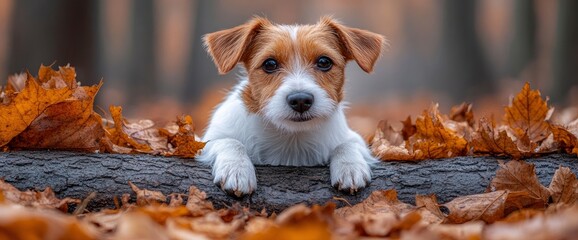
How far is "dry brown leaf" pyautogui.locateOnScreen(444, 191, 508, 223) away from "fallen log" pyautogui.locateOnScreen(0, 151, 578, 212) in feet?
0.82

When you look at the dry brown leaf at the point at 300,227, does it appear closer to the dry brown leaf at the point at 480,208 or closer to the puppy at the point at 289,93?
the dry brown leaf at the point at 480,208

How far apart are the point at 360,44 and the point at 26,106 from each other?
2150mm

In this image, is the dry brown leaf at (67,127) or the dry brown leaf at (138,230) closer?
the dry brown leaf at (138,230)

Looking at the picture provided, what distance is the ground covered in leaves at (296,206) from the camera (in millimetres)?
2248

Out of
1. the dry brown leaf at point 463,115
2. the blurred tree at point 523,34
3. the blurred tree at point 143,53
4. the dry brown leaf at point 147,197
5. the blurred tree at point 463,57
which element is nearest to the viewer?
the dry brown leaf at point 147,197

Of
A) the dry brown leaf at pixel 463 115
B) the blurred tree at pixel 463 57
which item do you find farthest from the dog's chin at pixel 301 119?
the blurred tree at pixel 463 57

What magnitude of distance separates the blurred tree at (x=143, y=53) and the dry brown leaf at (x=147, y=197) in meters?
12.5

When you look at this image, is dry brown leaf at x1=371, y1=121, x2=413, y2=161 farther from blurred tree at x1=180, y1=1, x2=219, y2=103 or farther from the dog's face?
blurred tree at x1=180, y1=1, x2=219, y2=103

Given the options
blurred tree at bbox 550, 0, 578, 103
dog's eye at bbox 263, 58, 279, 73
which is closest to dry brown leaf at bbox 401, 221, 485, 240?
dog's eye at bbox 263, 58, 279, 73

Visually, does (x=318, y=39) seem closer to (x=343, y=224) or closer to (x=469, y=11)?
(x=343, y=224)

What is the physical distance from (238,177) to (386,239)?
122cm

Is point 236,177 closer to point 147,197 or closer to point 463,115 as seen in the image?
point 147,197

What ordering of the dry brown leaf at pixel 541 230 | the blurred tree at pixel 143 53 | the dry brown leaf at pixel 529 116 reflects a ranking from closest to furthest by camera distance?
the dry brown leaf at pixel 541 230, the dry brown leaf at pixel 529 116, the blurred tree at pixel 143 53

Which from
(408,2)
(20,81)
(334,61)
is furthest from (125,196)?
(408,2)
